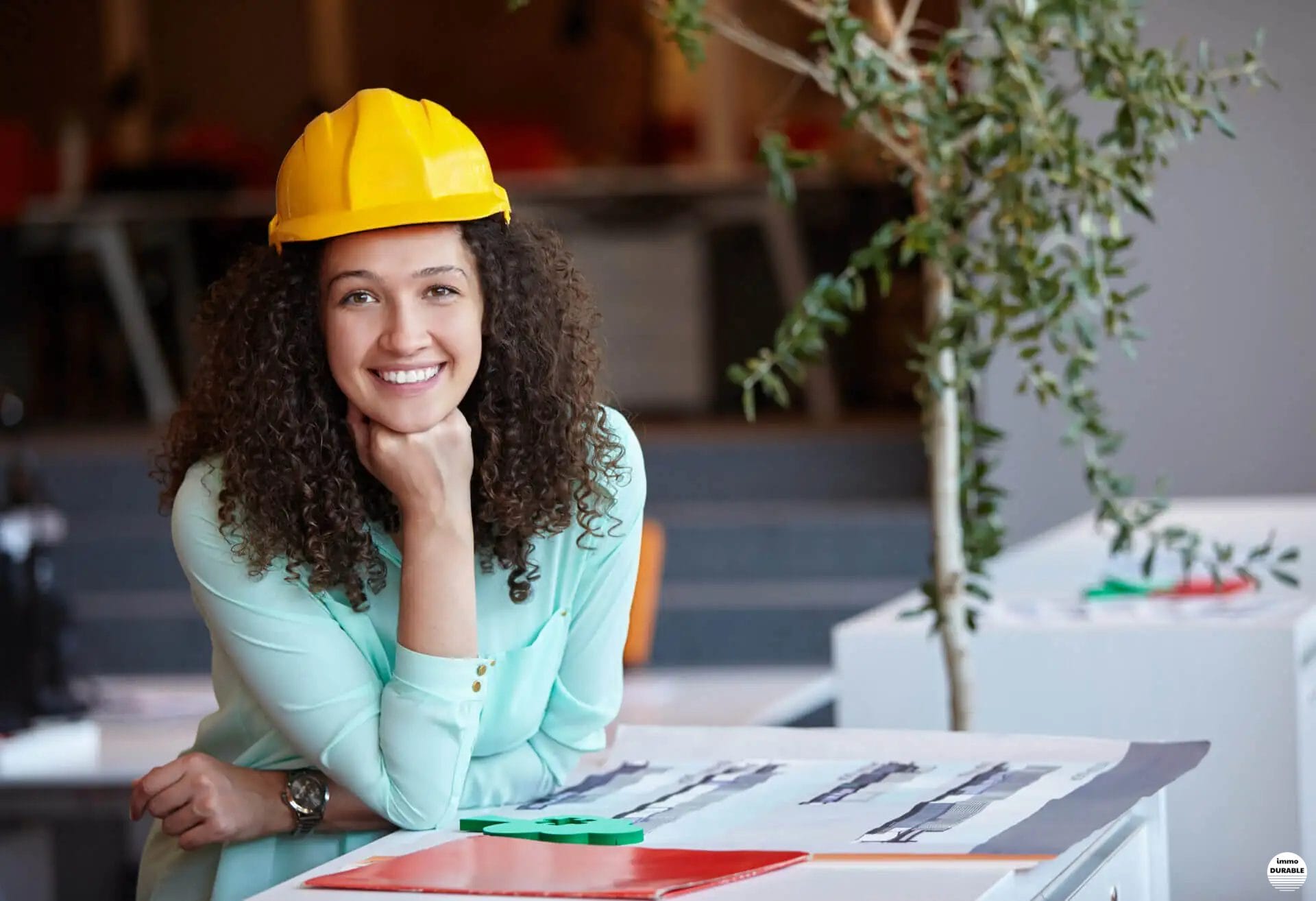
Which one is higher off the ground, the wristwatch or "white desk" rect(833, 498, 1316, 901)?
the wristwatch

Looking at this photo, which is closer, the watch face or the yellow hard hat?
the yellow hard hat

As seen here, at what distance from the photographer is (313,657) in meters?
1.53

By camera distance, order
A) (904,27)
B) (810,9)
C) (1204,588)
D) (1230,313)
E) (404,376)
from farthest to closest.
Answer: (1230,313)
(1204,588)
(904,27)
(810,9)
(404,376)

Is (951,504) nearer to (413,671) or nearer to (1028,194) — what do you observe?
(1028,194)

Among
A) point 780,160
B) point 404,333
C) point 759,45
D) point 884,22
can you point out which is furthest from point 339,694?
point 884,22

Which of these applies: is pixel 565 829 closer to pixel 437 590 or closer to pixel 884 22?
pixel 437 590

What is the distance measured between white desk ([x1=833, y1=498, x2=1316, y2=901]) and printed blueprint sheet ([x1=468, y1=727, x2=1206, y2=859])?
61cm

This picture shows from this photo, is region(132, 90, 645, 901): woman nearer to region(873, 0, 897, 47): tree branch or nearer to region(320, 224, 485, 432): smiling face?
region(320, 224, 485, 432): smiling face

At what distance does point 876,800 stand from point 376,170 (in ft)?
2.09

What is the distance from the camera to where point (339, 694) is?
5.04 ft

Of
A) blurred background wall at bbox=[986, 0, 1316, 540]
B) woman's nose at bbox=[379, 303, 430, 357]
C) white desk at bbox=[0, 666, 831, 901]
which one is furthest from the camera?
blurred background wall at bbox=[986, 0, 1316, 540]

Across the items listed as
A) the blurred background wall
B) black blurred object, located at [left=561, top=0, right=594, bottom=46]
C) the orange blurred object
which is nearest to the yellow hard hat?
the orange blurred object

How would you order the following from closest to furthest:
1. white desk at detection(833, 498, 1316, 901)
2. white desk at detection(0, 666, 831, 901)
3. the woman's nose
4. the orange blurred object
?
the woman's nose → white desk at detection(833, 498, 1316, 901) → white desk at detection(0, 666, 831, 901) → the orange blurred object

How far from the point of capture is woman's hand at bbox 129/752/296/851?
5.09 ft
